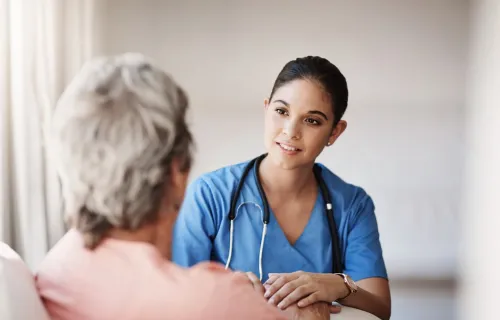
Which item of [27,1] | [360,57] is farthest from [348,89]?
[27,1]

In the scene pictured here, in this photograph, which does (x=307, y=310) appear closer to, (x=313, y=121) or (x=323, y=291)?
(x=323, y=291)

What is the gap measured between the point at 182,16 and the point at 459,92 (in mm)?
547

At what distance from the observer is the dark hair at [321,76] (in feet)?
3.34

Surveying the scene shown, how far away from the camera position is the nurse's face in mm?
984

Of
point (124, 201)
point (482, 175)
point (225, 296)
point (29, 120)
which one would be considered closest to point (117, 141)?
point (124, 201)

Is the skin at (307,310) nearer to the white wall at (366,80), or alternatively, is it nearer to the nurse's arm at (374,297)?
the nurse's arm at (374,297)

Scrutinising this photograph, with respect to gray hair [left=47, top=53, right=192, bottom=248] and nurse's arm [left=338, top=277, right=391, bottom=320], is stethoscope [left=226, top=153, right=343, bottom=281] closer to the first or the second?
nurse's arm [left=338, top=277, right=391, bottom=320]

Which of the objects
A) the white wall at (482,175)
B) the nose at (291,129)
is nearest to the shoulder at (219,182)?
the nose at (291,129)

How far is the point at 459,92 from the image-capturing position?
3.74 ft

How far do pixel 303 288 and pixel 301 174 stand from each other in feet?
0.71

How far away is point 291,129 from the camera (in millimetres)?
982

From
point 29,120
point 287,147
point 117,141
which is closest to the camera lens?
point 117,141

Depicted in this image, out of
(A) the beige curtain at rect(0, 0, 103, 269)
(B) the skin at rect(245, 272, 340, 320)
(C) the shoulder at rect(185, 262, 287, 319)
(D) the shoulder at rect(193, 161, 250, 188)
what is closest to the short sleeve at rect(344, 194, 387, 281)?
(B) the skin at rect(245, 272, 340, 320)

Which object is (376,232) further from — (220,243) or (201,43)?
(201,43)
